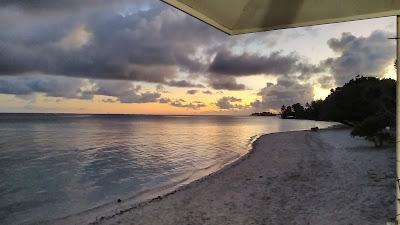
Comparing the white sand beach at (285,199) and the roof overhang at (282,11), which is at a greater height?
the roof overhang at (282,11)

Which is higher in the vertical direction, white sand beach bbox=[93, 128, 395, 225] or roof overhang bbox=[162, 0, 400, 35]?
roof overhang bbox=[162, 0, 400, 35]

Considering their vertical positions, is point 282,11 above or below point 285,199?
above

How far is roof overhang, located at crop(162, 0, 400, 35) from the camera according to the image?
205 cm

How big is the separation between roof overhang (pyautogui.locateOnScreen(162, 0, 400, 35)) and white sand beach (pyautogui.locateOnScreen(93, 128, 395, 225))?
287 inches

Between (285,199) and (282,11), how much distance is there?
10401mm

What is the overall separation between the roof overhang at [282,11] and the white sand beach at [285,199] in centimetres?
729

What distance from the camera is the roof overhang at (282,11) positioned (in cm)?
205

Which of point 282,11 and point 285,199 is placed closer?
point 282,11

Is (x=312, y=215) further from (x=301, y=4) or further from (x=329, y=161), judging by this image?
(x=329, y=161)

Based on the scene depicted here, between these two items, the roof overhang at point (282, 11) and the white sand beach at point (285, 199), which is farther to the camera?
the white sand beach at point (285, 199)

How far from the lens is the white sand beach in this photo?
31.5 ft

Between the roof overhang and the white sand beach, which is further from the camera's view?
the white sand beach

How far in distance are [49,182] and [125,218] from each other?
1231cm

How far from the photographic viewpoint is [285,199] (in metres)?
11.8
